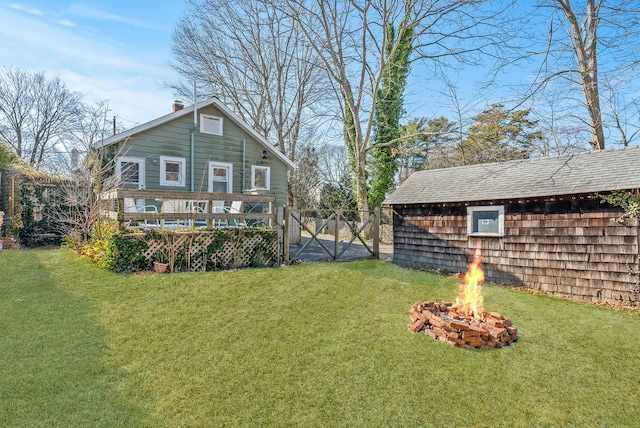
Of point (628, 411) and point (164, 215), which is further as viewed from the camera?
point (164, 215)

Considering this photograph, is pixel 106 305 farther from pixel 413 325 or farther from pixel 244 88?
pixel 244 88

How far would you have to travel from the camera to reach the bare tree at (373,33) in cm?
1345

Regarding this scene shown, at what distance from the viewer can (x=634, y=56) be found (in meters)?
9.48

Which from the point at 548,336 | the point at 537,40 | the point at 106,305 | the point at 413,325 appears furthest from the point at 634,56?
the point at 106,305

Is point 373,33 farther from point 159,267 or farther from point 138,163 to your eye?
point 159,267

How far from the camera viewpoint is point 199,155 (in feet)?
40.2

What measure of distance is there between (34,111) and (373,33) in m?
27.5

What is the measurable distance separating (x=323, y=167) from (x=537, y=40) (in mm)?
19801

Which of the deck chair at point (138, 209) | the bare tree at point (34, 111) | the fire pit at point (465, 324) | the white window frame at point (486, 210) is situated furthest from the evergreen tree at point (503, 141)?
the bare tree at point (34, 111)

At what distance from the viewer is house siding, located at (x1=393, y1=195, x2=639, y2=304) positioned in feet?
21.9

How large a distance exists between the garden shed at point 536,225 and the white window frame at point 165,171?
739 cm

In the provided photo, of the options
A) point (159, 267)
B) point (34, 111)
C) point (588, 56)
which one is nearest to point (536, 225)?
point (588, 56)

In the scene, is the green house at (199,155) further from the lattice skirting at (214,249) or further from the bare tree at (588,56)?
the bare tree at (588,56)

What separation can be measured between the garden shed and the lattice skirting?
14.1 feet
